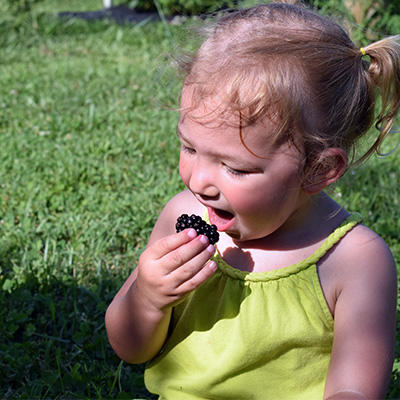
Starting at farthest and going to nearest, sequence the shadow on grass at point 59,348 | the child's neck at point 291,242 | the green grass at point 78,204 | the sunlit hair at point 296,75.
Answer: the green grass at point 78,204
the shadow on grass at point 59,348
the child's neck at point 291,242
the sunlit hair at point 296,75

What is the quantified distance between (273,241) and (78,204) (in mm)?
1718

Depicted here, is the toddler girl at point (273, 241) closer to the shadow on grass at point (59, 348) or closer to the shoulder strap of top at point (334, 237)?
the shoulder strap of top at point (334, 237)

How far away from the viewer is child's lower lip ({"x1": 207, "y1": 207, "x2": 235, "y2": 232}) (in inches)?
65.3

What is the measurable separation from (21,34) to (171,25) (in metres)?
1.66

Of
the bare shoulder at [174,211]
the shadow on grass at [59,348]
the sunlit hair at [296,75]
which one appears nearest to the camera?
the sunlit hair at [296,75]

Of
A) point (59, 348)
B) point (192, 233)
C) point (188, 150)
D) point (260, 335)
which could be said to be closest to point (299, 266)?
point (260, 335)

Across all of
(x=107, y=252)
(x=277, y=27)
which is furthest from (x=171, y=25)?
(x=277, y=27)

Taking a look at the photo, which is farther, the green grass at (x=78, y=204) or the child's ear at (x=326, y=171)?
the green grass at (x=78, y=204)

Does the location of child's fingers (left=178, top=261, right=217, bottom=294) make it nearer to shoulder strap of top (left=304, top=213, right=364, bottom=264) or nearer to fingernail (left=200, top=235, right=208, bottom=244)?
fingernail (left=200, top=235, right=208, bottom=244)

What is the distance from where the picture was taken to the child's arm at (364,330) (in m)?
1.59

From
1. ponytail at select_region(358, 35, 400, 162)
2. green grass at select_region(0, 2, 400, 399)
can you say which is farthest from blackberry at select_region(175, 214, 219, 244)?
green grass at select_region(0, 2, 400, 399)

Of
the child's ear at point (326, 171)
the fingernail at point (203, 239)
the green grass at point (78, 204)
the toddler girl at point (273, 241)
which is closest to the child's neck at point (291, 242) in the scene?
the toddler girl at point (273, 241)

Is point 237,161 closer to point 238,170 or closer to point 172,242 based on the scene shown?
point 238,170

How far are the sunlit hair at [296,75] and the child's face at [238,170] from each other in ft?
0.12
